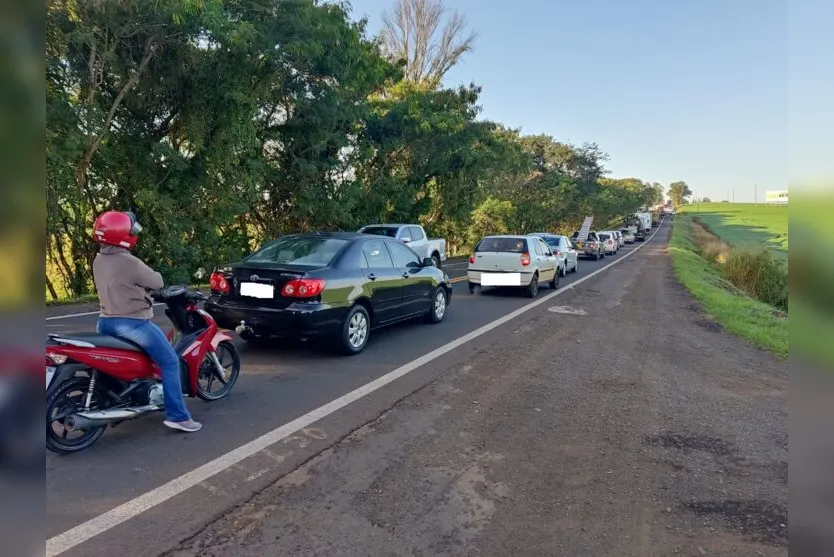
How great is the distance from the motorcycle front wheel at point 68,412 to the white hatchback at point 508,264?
10.2 metres

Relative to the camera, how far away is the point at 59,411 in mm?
3807

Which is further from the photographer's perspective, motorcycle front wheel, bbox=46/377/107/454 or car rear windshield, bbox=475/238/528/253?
car rear windshield, bbox=475/238/528/253

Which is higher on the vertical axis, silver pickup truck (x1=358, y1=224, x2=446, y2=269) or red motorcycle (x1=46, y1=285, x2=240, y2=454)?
silver pickup truck (x1=358, y1=224, x2=446, y2=269)

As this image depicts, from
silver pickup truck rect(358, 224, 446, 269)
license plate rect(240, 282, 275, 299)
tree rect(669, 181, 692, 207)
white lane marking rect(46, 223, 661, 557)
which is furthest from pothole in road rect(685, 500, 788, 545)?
tree rect(669, 181, 692, 207)

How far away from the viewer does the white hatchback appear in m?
13.1

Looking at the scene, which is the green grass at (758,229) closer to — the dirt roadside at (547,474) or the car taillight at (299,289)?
the dirt roadside at (547,474)

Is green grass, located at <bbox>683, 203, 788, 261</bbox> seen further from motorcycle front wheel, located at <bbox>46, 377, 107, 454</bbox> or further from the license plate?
the license plate

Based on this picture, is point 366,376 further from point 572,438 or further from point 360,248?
point 572,438

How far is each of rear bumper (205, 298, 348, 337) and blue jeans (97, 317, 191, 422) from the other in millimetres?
1927

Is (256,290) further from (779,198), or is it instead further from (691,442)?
(779,198)

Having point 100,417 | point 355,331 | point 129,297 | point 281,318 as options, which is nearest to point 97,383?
point 100,417

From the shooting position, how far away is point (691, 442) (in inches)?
175

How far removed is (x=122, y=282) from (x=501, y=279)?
33.5 ft

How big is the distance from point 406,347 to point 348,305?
124cm
